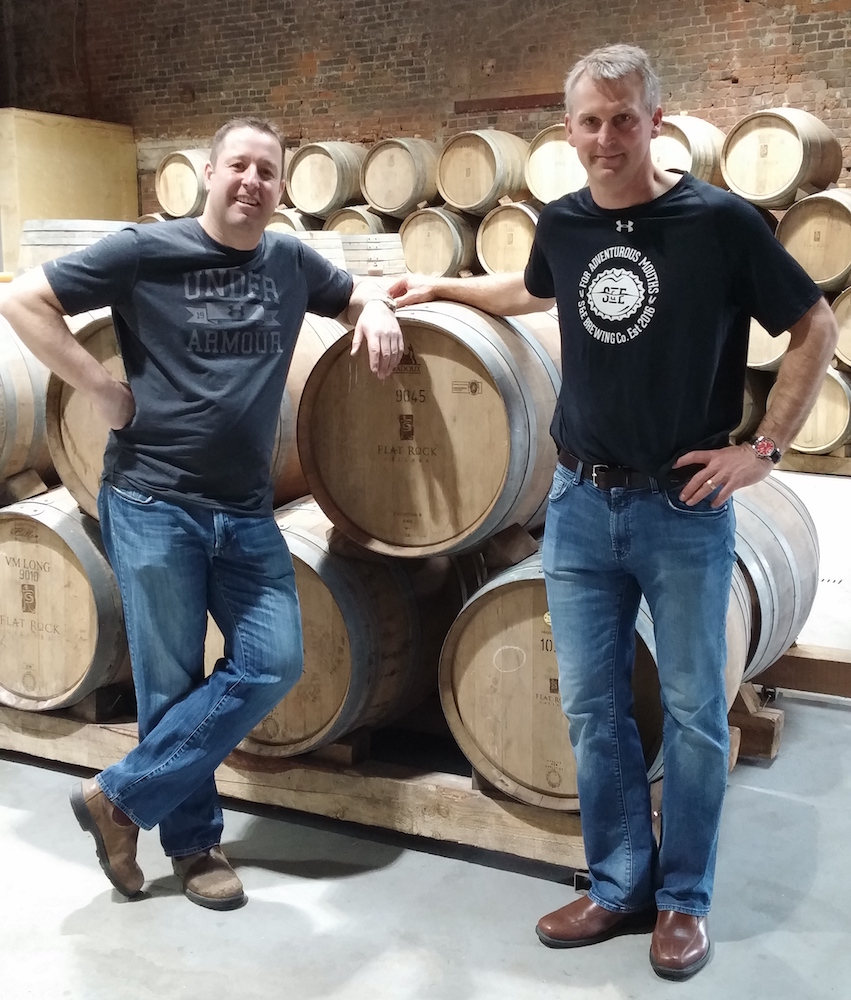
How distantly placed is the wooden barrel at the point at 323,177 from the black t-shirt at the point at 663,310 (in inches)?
282

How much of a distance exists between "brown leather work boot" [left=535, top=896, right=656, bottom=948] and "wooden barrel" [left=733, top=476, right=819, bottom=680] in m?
0.97

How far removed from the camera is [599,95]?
2.16 m

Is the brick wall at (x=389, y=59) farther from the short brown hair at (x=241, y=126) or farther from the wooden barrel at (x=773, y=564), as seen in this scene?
the short brown hair at (x=241, y=126)

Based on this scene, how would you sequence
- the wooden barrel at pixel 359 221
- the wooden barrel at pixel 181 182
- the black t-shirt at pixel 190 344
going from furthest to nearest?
the wooden barrel at pixel 181 182 < the wooden barrel at pixel 359 221 < the black t-shirt at pixel 190 344

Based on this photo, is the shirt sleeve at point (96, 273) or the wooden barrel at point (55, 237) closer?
the shirt sleeve at point (96, 273)

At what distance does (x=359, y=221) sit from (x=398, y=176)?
484 millimetres

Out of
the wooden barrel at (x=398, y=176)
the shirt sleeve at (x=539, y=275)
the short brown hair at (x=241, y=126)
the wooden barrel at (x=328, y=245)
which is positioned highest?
the wooden barrel at (x=398, y=176)

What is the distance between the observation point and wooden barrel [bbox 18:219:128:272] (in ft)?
12.5

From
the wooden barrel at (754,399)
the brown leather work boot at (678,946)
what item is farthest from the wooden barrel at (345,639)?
the wooden barrel at (754,399)

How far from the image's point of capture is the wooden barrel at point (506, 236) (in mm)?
8398

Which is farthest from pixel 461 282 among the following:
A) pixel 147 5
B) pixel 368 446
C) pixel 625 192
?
pixel 147 5

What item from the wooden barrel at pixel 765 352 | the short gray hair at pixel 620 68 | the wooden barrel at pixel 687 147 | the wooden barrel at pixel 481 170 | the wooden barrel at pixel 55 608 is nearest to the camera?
the short gray hair at pixel 620 68

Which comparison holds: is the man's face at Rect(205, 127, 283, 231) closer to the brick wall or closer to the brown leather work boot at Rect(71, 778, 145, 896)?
the brown leather work boot at Rect(71, 778, 145, 896)

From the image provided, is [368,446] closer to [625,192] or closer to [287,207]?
[625,192]
